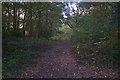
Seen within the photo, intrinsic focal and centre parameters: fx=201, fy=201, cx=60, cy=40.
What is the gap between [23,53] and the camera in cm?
583

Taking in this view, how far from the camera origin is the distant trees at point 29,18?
6.07 metres

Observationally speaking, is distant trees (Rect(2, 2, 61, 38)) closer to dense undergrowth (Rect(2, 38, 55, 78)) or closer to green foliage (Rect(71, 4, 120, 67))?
dense undergrowth (Rect(2, 38, 55, 78))

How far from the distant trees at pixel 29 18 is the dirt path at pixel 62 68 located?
79cm

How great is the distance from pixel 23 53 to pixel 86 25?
6.71 ft

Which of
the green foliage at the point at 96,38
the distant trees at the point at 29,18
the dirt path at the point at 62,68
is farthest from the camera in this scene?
the distant trees at the point at 29,18

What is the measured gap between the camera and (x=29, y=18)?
653cm

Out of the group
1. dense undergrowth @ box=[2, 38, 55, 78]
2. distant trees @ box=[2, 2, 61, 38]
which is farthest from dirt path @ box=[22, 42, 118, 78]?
distant trees @ box=[2, 2, 61, 38]

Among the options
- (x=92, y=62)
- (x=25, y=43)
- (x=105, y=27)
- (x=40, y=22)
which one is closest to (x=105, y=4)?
(x=105, y=27)

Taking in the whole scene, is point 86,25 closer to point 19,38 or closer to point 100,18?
point 100,18

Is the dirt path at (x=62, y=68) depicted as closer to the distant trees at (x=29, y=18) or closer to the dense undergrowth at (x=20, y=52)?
the dense undergrowth at (x=20, y=52)

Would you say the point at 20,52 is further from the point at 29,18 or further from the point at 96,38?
the point at 96,38

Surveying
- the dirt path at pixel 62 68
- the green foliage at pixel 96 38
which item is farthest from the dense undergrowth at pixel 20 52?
the green foliage at pixel 96 38

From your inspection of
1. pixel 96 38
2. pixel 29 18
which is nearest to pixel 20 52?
pixel 29 18

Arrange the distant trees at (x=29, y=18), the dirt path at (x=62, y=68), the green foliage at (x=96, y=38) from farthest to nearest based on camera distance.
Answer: the distant trees at (x=29, y=18)
the green foliage at (x=96, y=38)
the dirt path at (x=62, y=68)
